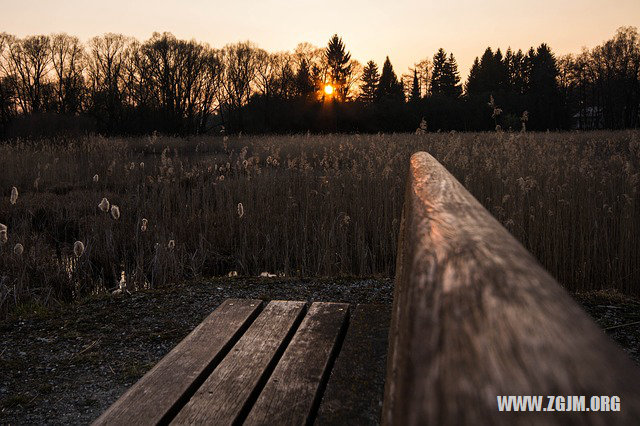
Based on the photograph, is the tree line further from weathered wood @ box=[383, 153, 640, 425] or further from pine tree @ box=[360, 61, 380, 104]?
weathered wood @ box=[383, 153, 640, 425]

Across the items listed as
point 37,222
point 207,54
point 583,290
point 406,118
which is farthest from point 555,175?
point 207,54

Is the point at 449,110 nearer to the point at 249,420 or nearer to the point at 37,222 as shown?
the point at 37,222

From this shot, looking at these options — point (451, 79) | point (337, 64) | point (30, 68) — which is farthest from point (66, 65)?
point (451, 79)

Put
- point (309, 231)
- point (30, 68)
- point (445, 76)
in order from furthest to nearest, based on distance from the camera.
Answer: point (445, 76) < point (30, 68) < point (309, 231)

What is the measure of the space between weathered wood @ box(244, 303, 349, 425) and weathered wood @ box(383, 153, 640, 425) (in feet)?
2.97

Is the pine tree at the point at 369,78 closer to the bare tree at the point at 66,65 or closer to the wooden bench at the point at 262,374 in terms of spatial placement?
the bare tree at the point at 66,65

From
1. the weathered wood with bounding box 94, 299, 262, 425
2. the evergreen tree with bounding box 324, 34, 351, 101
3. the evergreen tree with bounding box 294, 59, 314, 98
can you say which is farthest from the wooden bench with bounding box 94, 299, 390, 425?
the evergreen tree with bounding box 324, 34, 351, 101

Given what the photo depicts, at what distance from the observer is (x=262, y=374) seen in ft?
4.73

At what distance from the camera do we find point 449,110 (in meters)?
37.1

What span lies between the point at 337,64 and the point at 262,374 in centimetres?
5194

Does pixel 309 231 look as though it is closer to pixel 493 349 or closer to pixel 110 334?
pixel 110 334

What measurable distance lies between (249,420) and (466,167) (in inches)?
227

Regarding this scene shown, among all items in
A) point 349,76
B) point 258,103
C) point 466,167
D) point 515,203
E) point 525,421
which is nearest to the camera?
point 525,421

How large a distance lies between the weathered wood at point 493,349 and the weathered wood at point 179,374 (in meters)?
1.00
